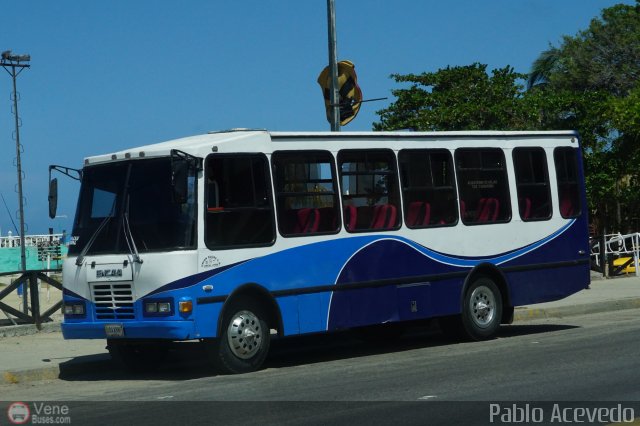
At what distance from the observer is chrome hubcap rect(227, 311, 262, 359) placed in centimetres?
1298

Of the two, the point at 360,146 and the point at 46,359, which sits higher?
the point at 360,146

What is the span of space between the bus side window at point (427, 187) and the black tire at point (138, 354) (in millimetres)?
3640

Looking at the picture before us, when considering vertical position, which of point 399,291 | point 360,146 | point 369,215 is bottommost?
point 399,291

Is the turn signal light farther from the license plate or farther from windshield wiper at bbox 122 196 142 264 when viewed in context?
the license plate

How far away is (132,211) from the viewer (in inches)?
518

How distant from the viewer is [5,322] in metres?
18.6

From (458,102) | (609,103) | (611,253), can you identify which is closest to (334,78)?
(611,253)

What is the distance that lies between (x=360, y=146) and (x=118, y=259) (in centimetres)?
353

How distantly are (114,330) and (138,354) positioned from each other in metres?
1.22

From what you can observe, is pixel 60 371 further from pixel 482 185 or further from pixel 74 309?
pixel 482 185

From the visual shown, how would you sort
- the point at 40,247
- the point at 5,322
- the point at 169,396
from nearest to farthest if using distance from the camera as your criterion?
the point at 169,396, the point at 5,322, the point at 40,247

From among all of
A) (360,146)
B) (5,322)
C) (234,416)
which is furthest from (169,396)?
(5,322)

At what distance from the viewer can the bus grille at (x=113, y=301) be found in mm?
12953

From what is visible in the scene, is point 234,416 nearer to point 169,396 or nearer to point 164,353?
point 169,396
